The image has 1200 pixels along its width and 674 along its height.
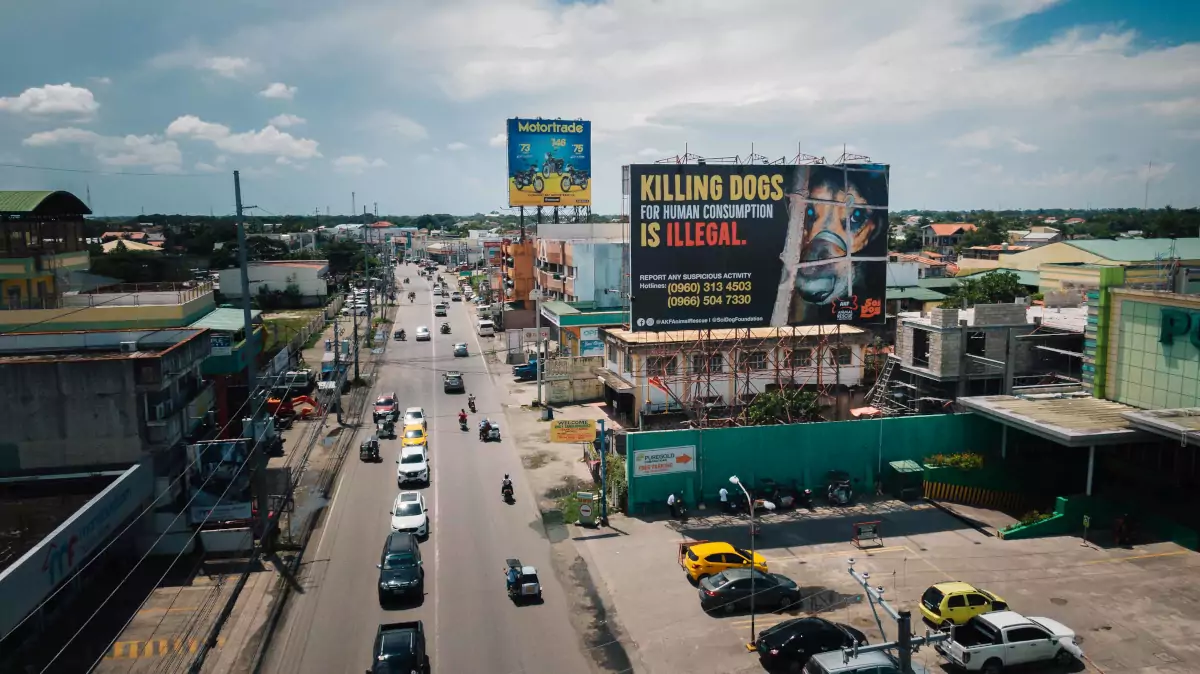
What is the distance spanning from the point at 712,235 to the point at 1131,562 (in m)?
16.8

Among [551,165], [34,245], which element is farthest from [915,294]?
[34,245]

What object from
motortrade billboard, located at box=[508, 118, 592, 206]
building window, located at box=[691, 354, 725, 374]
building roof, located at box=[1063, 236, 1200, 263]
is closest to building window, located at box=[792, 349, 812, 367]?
building window, located at box=[691, 354, 725, 374]

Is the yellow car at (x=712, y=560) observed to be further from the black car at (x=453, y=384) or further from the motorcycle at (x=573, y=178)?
the motorcycle at (x=573, y=178)

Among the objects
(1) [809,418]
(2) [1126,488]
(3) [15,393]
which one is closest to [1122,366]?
(2) [1126,488]

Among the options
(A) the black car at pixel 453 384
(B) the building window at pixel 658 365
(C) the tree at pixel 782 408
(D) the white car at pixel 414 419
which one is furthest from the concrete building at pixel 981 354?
(A) the black car at pixel 453 384

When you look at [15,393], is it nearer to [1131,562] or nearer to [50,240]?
[50,240]

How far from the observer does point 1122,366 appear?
2823 cm

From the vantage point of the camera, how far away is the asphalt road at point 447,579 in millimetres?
17703

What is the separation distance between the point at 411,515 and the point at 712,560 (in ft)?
32.9

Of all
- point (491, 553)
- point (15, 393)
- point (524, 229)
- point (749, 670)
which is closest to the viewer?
point (749, 670)

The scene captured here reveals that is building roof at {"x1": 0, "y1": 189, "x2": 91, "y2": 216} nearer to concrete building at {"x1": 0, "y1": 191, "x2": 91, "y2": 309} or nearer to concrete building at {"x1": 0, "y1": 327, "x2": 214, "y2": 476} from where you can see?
concrete building at {"x1": 0, "y1": 191, "x2": 91, "y2": 309}

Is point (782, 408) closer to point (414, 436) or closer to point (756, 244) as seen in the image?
point (756, 244)

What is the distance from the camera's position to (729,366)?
118 feet

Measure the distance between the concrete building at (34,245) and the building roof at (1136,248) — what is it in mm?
68990
